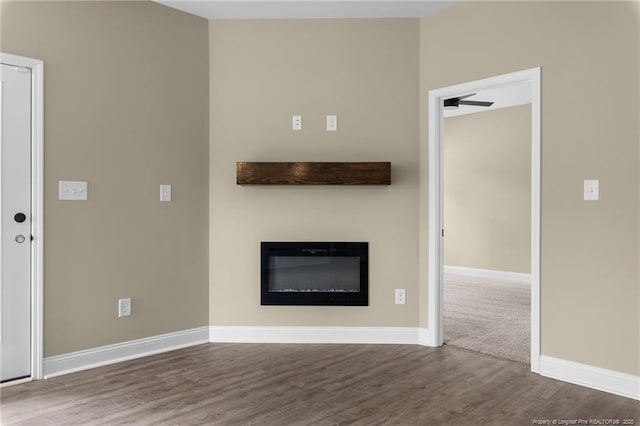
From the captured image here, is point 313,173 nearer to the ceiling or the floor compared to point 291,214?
nearer to the ceiling

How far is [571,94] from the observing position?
3012 millimetres

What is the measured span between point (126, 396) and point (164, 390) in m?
0.21

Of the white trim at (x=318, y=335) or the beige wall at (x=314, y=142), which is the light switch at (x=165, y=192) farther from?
the white trim at (x=318, y=335)

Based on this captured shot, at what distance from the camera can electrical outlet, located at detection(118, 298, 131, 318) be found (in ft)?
11.4

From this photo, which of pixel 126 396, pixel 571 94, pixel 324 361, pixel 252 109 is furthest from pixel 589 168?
pixel 126 396

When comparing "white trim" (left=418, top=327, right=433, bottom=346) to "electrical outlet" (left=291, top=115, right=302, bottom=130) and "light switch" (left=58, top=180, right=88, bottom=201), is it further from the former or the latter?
"light switch" (left=58, top=180, right=88, bottom=201)

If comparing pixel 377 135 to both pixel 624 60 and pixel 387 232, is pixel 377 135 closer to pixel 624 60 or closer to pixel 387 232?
pixel 387 232

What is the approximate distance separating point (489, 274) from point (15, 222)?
632 cm

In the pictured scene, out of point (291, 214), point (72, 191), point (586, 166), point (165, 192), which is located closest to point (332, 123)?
point (291, 214)

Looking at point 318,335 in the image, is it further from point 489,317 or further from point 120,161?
point 120,161

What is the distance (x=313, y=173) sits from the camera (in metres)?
3.74

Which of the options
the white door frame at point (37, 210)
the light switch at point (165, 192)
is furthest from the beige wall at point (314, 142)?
the white door frame at point (37, 210)

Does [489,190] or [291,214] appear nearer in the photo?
[291,214]

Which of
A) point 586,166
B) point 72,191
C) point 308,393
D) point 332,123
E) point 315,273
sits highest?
point 332,123
